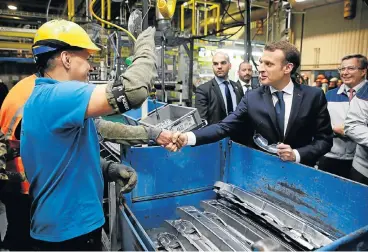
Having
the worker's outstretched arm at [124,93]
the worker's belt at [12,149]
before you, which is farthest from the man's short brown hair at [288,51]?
the worker's belt at [12,149]

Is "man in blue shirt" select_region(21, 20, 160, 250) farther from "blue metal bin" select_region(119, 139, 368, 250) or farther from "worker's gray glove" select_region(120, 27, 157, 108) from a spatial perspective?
"blue metal bin" select_region(119, 139, 368, 250)

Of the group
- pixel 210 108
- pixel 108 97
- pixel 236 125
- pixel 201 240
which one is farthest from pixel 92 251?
pixel 210 108

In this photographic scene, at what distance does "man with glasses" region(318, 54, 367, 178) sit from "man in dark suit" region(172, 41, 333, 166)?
2.11ft

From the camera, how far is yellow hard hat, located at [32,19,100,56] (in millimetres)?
1175

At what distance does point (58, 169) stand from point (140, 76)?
0.51 m

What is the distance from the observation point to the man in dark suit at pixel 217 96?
308 centimetres

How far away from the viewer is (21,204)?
186 cm

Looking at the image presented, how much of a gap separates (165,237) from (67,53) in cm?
118

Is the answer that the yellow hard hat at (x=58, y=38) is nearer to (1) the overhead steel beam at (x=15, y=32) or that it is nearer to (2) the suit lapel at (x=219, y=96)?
(2) the suit lapel at (x=219, y=96)

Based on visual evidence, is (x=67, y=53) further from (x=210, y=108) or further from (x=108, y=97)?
(x=210, y=108)

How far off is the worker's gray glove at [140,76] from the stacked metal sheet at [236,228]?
97 cm

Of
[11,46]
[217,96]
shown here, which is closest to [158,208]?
[217,96]

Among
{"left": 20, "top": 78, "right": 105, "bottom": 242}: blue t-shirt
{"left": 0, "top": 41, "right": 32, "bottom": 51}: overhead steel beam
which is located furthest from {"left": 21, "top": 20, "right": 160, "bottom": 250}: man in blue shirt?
{"left": 0, "top": 41, "right": 32, "bottom": 51}: overhead steel beam

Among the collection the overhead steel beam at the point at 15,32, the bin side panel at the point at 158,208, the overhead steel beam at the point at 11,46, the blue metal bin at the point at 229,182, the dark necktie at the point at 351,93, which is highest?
the overhead steel beam at the point at 15,32
